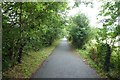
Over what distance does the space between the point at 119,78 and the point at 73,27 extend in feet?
59.1

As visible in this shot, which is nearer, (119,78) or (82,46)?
(119,78)

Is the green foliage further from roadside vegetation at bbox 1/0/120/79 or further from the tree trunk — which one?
the tree trunk

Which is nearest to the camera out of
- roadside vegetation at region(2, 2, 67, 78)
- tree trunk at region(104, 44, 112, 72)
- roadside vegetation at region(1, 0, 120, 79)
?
roadside vegetation at region(2, 2, 67, 78)

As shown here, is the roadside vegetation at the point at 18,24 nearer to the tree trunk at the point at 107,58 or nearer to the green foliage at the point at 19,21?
the green foliage at the point at 19,21

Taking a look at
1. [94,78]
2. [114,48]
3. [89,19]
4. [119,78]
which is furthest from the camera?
[89,19]

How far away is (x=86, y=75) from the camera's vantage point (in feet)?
35.0

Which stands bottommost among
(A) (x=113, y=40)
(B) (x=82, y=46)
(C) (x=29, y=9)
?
(B) (x=82, y=46)

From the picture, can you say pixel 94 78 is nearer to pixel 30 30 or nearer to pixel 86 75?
→ pixel 86 75

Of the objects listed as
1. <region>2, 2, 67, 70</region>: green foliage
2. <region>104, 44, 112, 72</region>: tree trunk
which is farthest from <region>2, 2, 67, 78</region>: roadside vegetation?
<region>104, 44, 112, 72</region>: tree trunk

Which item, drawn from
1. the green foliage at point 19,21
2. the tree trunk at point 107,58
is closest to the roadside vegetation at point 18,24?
the green foliage at point 19,21

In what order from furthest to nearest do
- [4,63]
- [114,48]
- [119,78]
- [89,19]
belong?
1. [89,19]
2. [114,48]
3. [119,78]
4. [4,63]

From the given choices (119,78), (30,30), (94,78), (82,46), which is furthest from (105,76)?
(82,46)

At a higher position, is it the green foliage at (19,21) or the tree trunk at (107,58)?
the green foliage at (19,21)

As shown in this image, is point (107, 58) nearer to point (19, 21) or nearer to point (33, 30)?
point (33, 30)
